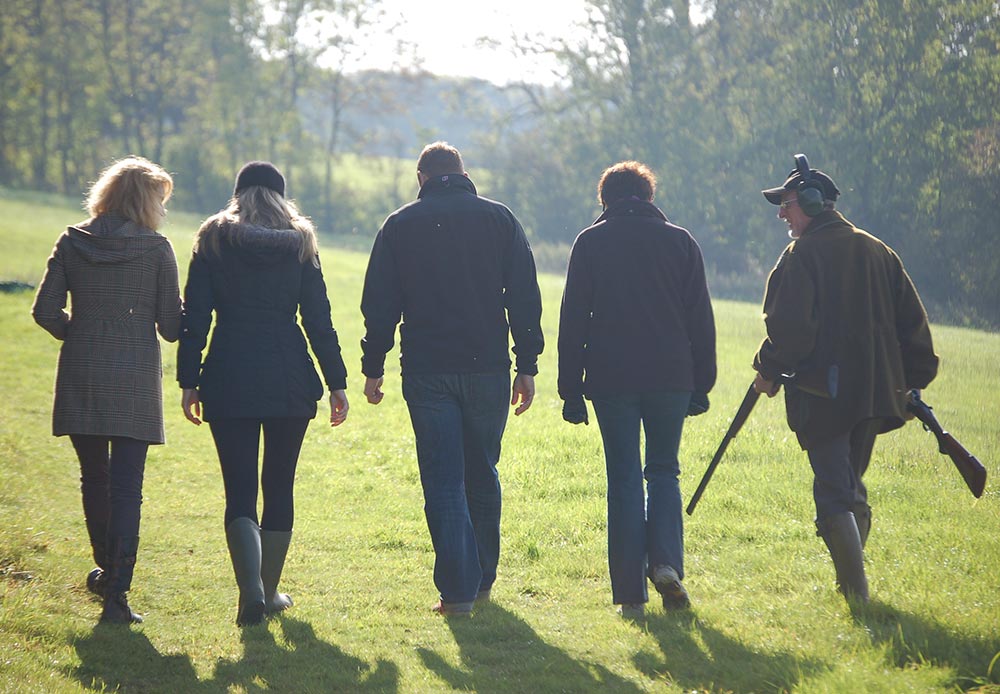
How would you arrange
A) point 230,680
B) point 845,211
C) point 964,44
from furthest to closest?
point 845,211
point 964,44
point 230,680

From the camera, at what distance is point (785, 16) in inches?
1694

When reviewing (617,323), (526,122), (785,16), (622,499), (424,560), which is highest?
(785,16)

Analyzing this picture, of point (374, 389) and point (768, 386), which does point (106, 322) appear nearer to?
point (374, 389)

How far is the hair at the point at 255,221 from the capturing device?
5.57 m

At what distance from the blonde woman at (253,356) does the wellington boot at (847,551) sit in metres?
2.51

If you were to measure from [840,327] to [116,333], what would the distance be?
3.43 metres

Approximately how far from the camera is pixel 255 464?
5.70 m

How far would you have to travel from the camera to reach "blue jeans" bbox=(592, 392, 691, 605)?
5.70m

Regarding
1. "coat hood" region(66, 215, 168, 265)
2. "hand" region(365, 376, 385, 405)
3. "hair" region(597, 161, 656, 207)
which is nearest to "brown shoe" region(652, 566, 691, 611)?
"hand" region(365, 376, 385, 405)

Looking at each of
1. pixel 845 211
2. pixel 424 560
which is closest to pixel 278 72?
pixel 845 211

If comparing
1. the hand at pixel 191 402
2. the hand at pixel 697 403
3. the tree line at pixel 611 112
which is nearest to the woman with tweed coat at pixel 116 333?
the hand at pixel 191 402

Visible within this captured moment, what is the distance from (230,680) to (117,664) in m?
0.55

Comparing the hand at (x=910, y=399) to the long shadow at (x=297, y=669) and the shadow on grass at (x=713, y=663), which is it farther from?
the long shadow at (x=297, y=669)

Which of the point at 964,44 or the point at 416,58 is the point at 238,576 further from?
the point at 416,58
